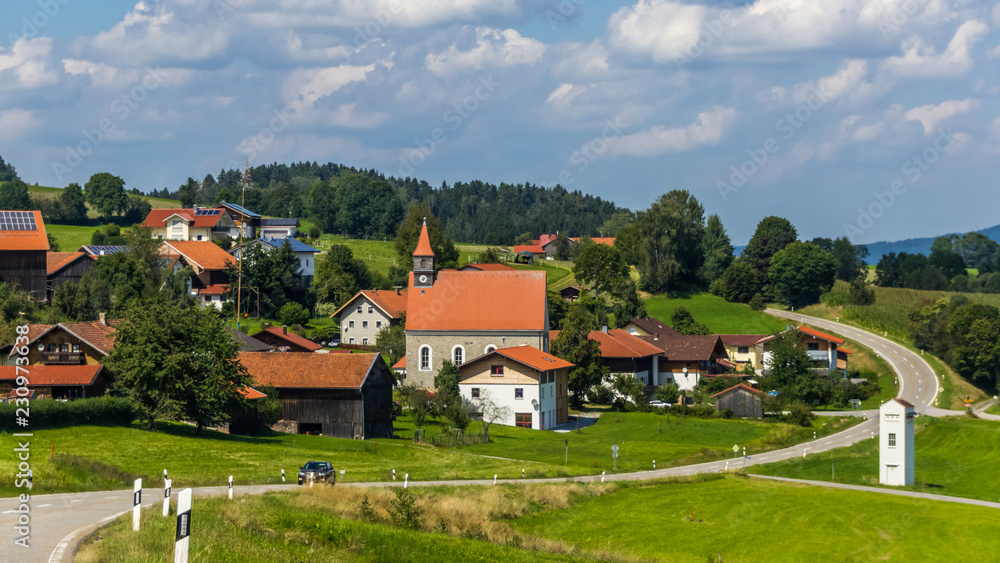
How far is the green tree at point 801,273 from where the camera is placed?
119 metres

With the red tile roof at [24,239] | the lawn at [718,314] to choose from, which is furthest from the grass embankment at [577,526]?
the lawn at [718,314]

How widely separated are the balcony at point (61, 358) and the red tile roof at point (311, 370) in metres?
8.69

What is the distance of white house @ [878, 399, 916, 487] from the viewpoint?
44.7m

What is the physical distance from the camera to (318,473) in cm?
3059

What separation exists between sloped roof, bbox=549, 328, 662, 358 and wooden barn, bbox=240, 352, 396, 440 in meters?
26.1

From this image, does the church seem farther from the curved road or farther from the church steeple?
the curved road

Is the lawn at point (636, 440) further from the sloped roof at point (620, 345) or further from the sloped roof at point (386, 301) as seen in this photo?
the sloped roof at point (386, 301)

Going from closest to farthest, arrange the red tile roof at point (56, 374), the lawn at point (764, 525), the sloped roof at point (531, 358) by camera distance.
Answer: the lawn at point (764, 525), the red tile roof at point (56, 374), the sloped roof at point (531, 358)

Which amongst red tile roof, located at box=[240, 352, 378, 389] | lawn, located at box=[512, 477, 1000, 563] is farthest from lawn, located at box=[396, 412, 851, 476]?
lawn, located at box=[512, 477, 1000, 563]

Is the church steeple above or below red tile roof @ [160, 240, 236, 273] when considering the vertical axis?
below

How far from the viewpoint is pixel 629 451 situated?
51.1 metres

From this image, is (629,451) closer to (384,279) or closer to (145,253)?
(145,253)

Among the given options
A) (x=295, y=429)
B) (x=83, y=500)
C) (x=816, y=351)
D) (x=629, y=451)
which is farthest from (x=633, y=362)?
(x=83, y=500)

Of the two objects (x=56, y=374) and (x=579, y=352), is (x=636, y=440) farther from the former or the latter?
(x=56, y=374)
